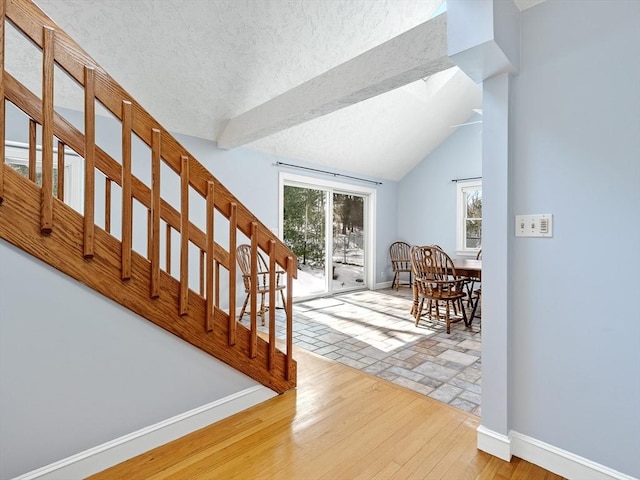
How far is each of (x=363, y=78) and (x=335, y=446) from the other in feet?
7.81

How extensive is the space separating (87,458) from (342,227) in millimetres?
4934

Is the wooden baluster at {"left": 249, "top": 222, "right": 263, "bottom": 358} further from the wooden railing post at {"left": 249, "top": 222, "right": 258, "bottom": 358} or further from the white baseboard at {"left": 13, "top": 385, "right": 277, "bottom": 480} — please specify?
the white baseboard at {"left": 13, "top": 385, "right": 277, "bottom": 480}

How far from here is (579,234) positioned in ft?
4.95

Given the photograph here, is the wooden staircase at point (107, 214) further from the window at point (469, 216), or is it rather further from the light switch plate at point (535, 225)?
the window at point (469, 216)

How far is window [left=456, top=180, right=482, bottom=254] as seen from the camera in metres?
6.04

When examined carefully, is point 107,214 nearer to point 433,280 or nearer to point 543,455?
point 543,455

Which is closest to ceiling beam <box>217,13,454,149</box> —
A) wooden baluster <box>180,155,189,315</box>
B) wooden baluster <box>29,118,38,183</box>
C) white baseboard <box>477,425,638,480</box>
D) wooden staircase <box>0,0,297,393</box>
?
wooden staircase <box>0,0,297,393</box>

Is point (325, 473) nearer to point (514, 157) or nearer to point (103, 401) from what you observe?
point (103, 401)

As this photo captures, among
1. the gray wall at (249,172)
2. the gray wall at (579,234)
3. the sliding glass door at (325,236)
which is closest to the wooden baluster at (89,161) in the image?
the gray wall at (579,234)

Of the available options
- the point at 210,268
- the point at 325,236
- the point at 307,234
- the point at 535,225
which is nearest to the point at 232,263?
the point at 210,268

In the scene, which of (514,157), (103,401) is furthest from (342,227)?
(103,401)

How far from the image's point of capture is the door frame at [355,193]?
4.89 metres

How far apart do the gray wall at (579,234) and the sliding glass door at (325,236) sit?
3.71 metres

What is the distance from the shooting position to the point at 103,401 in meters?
1.56
